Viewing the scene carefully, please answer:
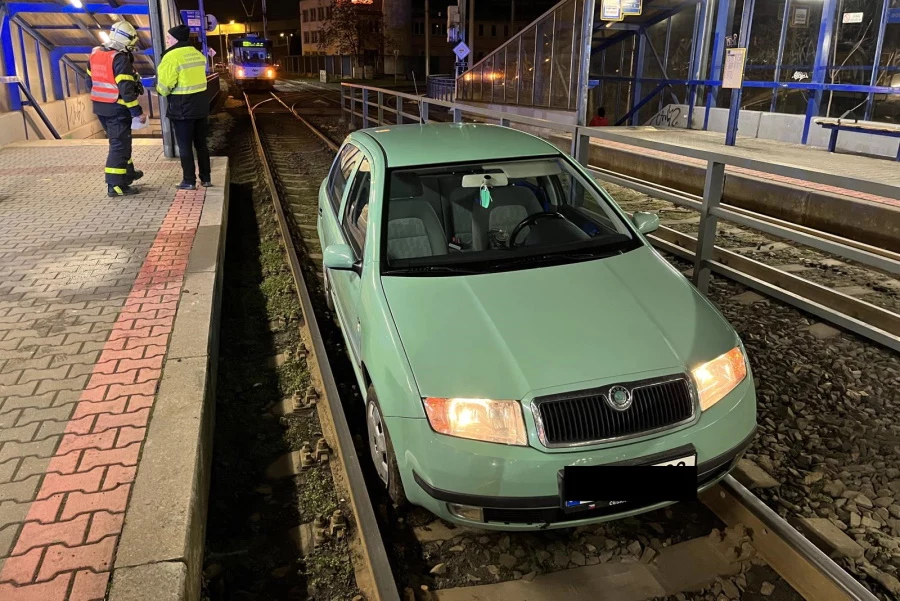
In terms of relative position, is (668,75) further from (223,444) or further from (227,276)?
(223,444)

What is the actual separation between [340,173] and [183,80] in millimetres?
4613

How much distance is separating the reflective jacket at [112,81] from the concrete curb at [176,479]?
4387mm

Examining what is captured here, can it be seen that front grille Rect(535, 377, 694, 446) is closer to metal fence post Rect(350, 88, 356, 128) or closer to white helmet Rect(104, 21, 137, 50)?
white helmet Rect(104, 21, 137, 50)

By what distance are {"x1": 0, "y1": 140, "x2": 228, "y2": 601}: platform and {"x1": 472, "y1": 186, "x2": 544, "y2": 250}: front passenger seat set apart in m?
1.77

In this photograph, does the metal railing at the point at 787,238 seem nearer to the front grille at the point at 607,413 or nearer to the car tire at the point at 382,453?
the front grille at the point at 607,413

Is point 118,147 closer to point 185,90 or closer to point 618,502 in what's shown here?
point 185,90

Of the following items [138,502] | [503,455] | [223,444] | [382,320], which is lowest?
[223,444]

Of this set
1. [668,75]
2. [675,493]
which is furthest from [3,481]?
[668,75]

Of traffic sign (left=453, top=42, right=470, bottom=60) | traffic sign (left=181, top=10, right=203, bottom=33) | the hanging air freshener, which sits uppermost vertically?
traffic sign (left=181, top=10, right=203, bottom=33)

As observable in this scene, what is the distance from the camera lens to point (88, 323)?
4789 millimetres

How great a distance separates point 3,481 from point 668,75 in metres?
17.3

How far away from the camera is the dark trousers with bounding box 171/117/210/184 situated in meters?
8.88

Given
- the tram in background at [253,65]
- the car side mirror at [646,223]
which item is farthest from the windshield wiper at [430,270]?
the tram in background at [253,65]

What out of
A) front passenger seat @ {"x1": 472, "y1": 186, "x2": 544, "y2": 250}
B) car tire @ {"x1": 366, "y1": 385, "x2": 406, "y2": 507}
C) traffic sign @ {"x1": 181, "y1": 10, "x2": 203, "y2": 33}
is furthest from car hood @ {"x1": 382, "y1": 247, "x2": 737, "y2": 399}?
traffic sign @ {"x1": 181, "y1": 10, "x2": 203, "y2": 33}
